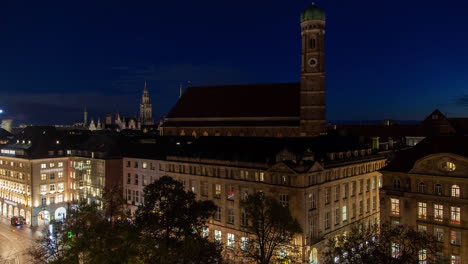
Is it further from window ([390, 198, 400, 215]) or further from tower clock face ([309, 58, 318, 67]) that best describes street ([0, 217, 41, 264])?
tower clock face ([309, 58, 318, 67])

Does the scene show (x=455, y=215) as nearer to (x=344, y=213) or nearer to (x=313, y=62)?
(x=344, y=213)

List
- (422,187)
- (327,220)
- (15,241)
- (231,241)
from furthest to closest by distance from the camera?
(15,241) → (231,241) → (327,220) → (422,187)

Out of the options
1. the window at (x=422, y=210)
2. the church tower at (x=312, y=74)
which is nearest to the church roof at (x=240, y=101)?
the church tower at (x=312, y=74)

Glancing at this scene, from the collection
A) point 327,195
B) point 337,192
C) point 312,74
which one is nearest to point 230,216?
point 327,195

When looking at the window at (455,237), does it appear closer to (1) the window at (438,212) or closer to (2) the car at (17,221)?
(1) the window at (438,212)

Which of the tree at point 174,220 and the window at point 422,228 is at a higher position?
the tree at point 174,220

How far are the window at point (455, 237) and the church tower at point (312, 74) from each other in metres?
41.2

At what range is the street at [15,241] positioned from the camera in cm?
5815

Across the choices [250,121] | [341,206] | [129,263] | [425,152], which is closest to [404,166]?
[425,152]

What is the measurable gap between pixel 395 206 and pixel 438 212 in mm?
5135

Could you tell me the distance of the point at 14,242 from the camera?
217ft

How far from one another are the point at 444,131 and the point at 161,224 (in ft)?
267

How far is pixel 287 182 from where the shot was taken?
50.8 m

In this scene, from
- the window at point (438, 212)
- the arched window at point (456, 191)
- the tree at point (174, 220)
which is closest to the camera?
the tree at point (174, 220)
